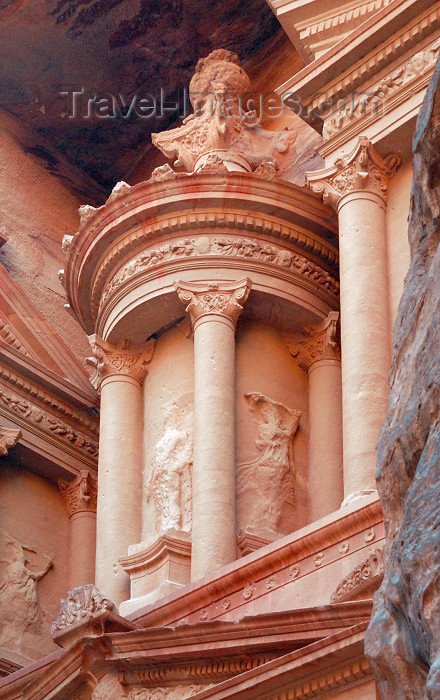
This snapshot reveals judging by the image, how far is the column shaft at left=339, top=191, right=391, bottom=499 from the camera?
15.1 meters

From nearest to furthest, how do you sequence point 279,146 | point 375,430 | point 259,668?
point 259,668 < point 375,430 < point 279,146

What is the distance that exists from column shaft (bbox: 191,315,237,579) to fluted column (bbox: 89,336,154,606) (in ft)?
3.57

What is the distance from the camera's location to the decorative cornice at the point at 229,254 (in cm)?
1809

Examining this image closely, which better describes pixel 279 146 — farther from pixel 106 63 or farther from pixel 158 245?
pixel 106 63

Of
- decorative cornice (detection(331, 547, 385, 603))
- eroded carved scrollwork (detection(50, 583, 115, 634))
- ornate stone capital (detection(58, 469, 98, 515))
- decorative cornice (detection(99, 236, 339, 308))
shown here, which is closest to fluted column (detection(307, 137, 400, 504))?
decorative cornice (detection(99, 236, 339, 308))

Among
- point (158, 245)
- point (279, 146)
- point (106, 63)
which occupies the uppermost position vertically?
point (106, 63)

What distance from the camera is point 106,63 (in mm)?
Result: 24547

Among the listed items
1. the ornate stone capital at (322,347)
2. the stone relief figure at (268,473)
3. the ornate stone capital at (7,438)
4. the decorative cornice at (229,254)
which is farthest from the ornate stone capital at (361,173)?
the ornate stone capital at (7,438)

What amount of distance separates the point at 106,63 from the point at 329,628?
14338mm

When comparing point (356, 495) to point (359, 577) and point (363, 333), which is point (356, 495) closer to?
point (359, 577)

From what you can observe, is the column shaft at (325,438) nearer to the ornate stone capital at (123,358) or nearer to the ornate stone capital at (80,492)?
the ornate stone capital at (123,358)

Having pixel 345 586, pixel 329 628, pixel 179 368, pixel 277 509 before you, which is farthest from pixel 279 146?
pixel 329 628

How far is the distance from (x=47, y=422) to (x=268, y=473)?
4.26m

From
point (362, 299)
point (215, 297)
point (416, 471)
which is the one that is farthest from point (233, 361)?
point (416, 471)
